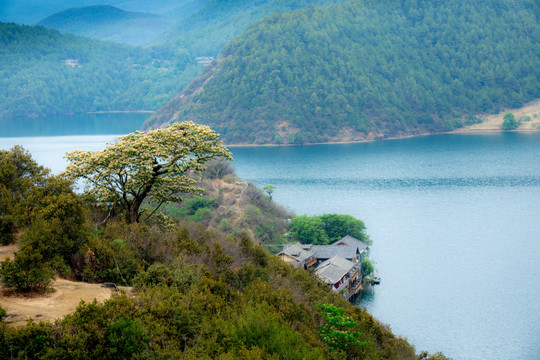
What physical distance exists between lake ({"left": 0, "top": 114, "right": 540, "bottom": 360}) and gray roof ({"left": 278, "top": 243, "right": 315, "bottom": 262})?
543cm

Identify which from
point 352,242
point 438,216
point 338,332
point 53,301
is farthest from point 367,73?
point 53,301

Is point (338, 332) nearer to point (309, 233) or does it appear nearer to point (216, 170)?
point (309, 233)

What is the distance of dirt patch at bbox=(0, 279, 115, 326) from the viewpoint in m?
12.5

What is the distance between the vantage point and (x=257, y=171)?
8681cm

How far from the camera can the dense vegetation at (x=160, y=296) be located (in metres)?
11.9

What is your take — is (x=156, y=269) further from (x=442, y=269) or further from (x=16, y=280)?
(x=442, y=269)

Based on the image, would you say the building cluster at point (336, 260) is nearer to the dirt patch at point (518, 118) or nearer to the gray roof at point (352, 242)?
the gray roof at point (352, 242)

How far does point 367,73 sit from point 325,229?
3868 inches

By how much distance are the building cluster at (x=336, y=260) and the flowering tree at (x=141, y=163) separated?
55.3ft

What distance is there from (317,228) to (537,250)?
18.0 metres

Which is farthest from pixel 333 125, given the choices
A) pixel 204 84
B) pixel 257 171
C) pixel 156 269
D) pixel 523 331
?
pixel 156 269

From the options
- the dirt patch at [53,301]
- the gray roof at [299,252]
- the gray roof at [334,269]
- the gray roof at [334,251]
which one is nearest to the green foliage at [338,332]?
the dirt patch at [53,301]

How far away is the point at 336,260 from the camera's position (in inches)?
1662

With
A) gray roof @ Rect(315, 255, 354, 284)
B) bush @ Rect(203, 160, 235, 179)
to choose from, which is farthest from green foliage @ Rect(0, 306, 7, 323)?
bush @ Rect(203, 160, 235, 179)
